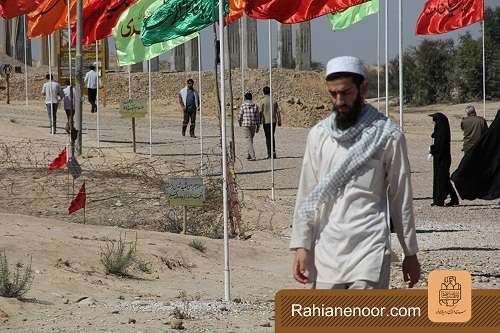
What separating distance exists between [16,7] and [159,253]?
59.1 ft

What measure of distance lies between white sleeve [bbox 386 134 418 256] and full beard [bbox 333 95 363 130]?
21 cm

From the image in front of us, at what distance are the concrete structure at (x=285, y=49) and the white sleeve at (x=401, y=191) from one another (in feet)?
155

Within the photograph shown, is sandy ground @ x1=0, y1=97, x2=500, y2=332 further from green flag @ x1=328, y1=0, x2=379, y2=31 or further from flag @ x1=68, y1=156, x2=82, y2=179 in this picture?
green flag @ x1=328, y1=0, x2=379, y2=31

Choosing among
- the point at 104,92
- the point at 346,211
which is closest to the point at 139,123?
the point at 104,92

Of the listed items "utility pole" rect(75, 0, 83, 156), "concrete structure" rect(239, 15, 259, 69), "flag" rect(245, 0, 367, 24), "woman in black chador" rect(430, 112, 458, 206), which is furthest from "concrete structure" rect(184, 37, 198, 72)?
"woman in black chador" rect(430, 112, 458, 206)

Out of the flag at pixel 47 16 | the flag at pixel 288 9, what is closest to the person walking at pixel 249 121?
the flag at pixel 47 16

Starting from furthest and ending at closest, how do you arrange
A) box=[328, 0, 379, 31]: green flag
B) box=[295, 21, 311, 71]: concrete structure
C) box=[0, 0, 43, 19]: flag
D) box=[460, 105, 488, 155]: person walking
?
box=[295, 21, 311, 71]: concrete structure
box=[0, 0, 43, 19]: flag
box=[328, 0, 379, 31]: green flag
box=[460, 105, 488, 155]: person walking

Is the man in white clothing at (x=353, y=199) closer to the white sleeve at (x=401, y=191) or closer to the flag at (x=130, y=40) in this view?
the white sleeve at (x=401, y=191)

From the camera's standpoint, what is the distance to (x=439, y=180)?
67.7 ft

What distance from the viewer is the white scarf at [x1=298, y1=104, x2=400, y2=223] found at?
6062 millimetres

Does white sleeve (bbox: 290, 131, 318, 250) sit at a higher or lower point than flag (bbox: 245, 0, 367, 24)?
lower

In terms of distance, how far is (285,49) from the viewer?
55.2m

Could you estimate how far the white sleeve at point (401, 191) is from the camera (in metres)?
6.09

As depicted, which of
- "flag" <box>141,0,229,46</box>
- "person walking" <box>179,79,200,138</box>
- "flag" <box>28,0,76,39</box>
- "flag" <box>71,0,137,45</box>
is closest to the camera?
"flag" <box>141,0,229,46</box>
